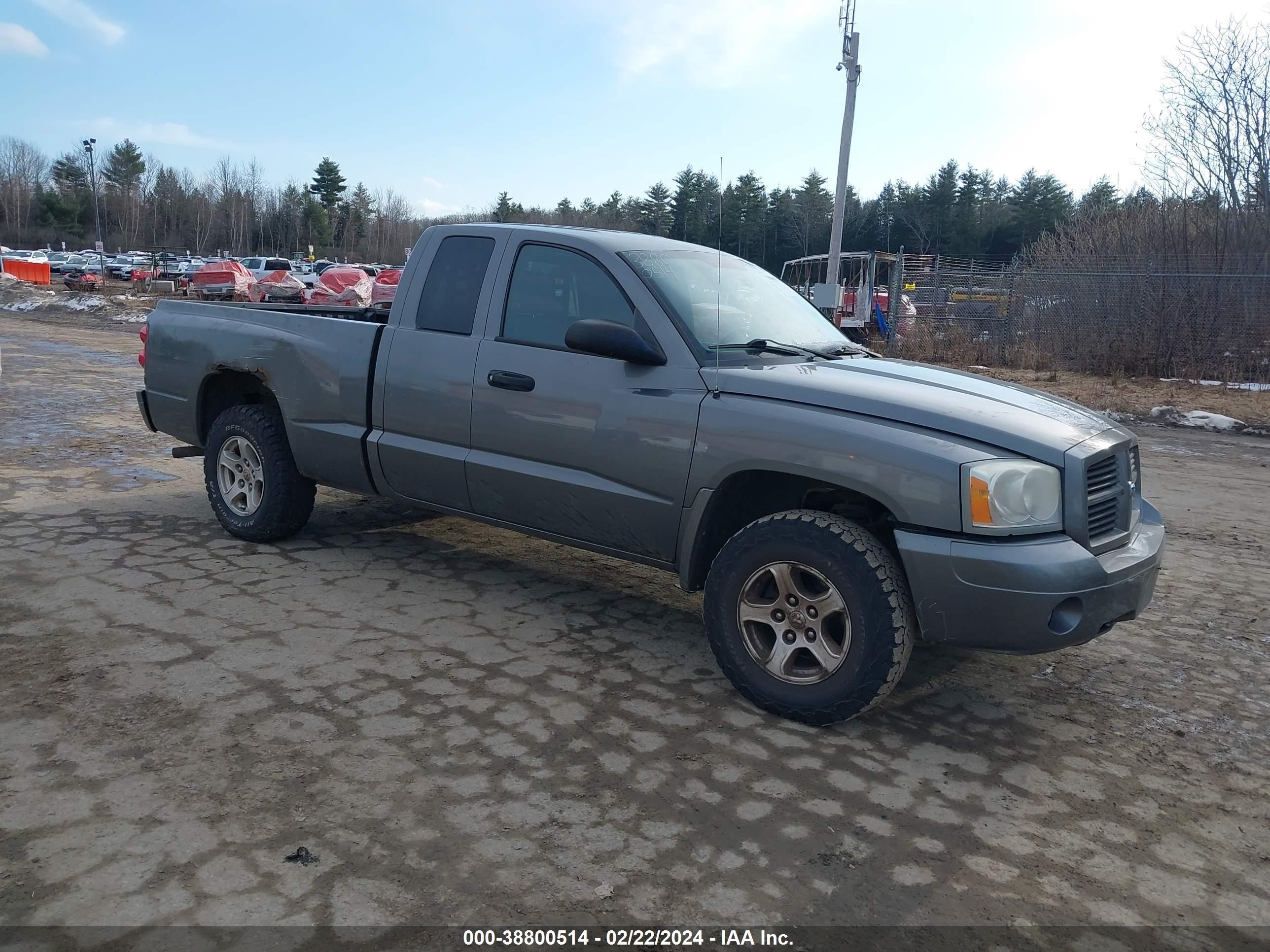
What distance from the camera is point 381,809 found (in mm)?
3004

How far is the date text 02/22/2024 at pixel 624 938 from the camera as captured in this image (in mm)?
2451

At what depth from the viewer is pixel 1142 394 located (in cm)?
1528

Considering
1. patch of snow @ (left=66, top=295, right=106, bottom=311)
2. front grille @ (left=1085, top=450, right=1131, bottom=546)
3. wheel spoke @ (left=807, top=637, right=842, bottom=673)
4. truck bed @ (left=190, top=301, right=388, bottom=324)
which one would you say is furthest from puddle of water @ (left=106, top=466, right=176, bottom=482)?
patch of snow @ (left=66, top=295, right=106, bottom=311)

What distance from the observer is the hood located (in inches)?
139

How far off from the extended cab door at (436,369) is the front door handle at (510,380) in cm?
16

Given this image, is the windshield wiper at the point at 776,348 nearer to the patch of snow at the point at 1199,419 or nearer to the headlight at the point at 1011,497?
the headlight at the point at 1011,497

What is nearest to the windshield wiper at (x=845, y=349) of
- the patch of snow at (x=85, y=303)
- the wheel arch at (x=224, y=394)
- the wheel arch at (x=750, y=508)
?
the wheel arch at (x=750, y=508)

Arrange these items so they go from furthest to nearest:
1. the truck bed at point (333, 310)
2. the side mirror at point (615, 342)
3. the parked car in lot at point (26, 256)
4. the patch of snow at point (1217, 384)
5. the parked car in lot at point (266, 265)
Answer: the parked car in lot at point (26, 256) < the parked car in lot at point (266, 265) < the patch of snow at point (1217, 384) < the truck bed at point (333, 310) < the side mirror at point (615, 342)

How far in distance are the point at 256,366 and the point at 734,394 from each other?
10.3ft

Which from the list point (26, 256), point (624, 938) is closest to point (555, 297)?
point (624, 938)

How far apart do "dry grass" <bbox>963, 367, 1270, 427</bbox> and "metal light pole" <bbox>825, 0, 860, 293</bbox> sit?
12.8ft

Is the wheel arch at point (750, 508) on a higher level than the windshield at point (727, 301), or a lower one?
lower

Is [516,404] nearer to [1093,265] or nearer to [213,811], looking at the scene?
[213,811]

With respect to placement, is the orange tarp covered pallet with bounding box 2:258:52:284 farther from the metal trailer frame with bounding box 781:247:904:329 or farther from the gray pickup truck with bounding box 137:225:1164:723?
the gray pickup truck with bounding box 137:225:1164:723
